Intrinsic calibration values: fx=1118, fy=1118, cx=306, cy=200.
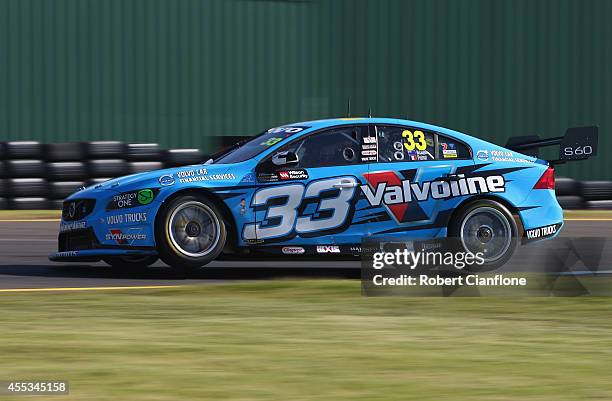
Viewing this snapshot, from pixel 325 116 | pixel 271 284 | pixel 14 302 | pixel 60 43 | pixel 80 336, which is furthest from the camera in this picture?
pixel 325 116

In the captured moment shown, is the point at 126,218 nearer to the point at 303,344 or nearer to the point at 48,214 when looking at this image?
the point at 303,344

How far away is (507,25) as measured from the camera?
20969 millimetres

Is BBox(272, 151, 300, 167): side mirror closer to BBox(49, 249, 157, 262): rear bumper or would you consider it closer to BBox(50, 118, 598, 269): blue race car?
BBox(50, 118, 598, 269): blue race car

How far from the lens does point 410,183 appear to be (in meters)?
10.4

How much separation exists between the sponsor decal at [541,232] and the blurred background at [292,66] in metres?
9.51

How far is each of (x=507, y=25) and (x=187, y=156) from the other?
704cm

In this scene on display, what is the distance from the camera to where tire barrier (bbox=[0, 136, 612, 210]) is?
17.1m

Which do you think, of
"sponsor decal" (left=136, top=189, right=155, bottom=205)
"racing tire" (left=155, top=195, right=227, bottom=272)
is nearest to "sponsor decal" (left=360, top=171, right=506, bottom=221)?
"racing tire" (left=155, top=195, right=227, bottom=272)

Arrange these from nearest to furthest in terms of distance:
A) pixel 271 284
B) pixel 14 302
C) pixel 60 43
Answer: pixel 14 302 → pixel 271 284 → pixel 60 43

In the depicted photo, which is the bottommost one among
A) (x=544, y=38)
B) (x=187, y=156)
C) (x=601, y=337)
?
(x=601, y=337)

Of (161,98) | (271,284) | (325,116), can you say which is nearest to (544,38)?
(325,116)

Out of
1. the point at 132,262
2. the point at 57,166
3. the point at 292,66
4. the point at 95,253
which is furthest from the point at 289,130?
the point at 292,66

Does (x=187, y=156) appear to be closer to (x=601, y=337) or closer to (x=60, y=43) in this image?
(x=60, y=43)

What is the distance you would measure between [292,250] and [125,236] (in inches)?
59.9
